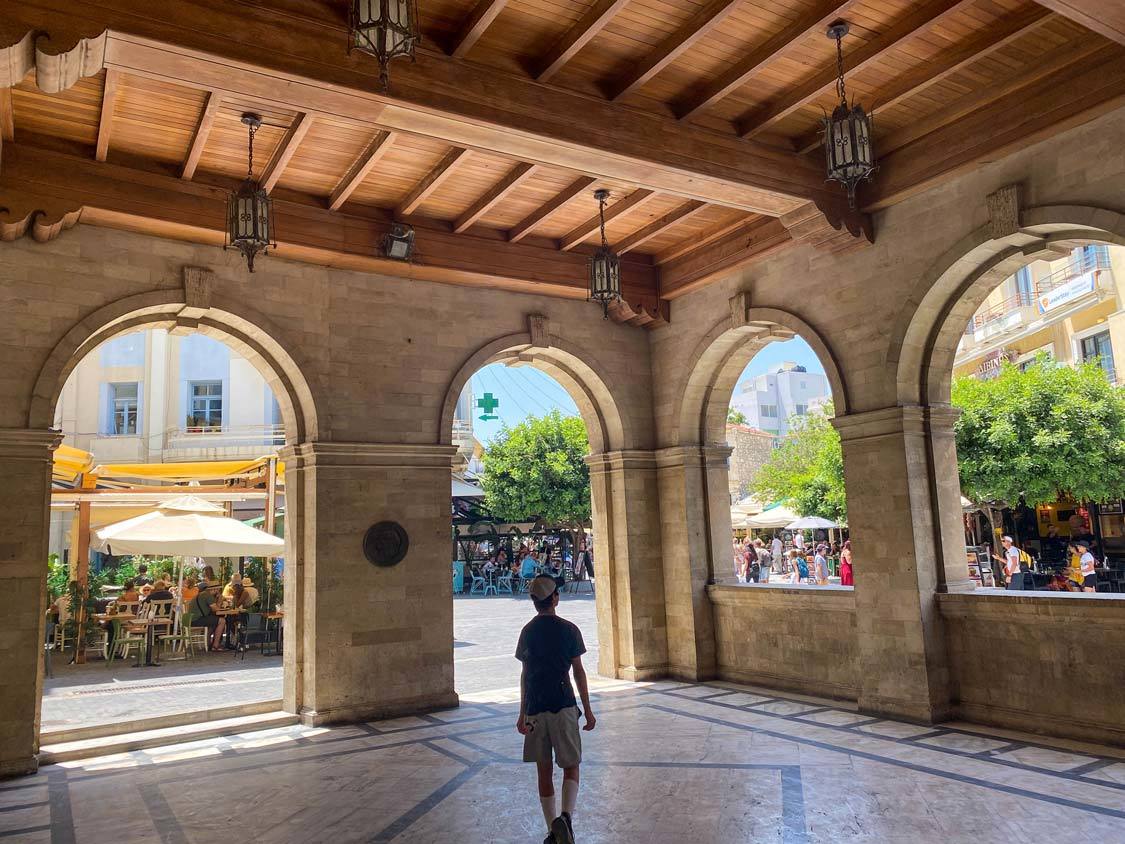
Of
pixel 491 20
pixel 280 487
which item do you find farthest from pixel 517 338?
pixel 280 487

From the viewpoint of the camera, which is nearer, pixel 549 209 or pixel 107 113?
pixel 107 113

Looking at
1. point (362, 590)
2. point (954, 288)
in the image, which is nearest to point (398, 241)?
point (362, 590)

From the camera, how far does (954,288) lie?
7730 millimetres

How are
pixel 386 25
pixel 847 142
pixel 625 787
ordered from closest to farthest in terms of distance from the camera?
pixel 386 25
pixel 847 142
pixel 625 787

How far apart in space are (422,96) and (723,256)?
4.81 metres

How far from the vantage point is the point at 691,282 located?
1025 cm

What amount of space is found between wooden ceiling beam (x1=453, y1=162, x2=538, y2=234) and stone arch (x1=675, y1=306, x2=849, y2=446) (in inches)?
123

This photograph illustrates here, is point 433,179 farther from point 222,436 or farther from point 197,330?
point 222,436

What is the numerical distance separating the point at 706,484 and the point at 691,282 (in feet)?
8.30

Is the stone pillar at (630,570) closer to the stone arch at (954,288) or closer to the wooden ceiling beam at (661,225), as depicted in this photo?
the wooden ceiling beam at (661,225)

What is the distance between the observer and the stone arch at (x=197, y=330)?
7.36 meters

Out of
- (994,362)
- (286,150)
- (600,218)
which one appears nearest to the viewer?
(286,150)

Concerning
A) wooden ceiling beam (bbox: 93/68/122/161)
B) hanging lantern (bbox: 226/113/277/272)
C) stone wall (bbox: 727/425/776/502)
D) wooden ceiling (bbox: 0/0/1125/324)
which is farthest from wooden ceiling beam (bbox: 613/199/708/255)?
stone wall (bbox: 727/425/776/502)

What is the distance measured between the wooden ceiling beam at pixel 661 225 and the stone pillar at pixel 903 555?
282 centimetres
